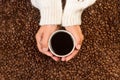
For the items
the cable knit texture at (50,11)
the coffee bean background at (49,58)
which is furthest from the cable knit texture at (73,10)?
the coffee bean background at (49,58)

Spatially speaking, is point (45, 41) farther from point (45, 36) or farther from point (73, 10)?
point (73, 10)

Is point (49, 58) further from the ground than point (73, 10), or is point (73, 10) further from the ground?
point (73, 10)

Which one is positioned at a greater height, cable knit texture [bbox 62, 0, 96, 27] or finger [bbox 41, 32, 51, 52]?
cable knit texture [bbox 62, 0, 96, 27]

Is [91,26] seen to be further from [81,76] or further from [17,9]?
[17,9]

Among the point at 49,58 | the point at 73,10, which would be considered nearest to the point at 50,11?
the point at 73,10

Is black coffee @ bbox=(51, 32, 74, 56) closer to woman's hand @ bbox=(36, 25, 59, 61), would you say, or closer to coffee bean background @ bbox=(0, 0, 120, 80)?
woman's hand @ bbox=(36, 25, 59, 61)

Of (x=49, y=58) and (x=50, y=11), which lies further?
(x=49, y=58)

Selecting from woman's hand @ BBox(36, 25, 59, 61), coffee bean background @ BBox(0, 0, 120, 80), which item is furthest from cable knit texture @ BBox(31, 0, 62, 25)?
coffee bean background @ BBox(0, 0, 120, 80)

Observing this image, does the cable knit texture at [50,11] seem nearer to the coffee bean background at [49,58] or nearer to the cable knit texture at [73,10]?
the cable knit texture at [73,10]
